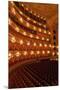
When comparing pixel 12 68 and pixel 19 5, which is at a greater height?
pixel 19 5

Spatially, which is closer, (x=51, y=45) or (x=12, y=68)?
(x=12, y=68)

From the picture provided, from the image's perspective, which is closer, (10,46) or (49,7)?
(10,46)

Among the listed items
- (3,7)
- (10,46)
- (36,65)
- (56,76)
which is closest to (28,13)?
(3,7)

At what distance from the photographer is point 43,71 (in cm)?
202

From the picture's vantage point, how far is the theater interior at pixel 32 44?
6.34ft

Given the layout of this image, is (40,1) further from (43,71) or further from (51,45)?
(43,71)

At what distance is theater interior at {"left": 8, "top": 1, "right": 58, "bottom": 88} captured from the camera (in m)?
1.93

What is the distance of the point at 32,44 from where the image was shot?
1.99 m

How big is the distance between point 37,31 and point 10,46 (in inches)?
13.2

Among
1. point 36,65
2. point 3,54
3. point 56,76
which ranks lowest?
point 56,76

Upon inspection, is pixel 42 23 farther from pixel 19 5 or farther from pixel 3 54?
pixel 3 54

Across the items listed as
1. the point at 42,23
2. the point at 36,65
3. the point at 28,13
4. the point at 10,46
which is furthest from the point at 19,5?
the point at 36,65

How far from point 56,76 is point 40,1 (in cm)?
83

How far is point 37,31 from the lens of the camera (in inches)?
79.6
